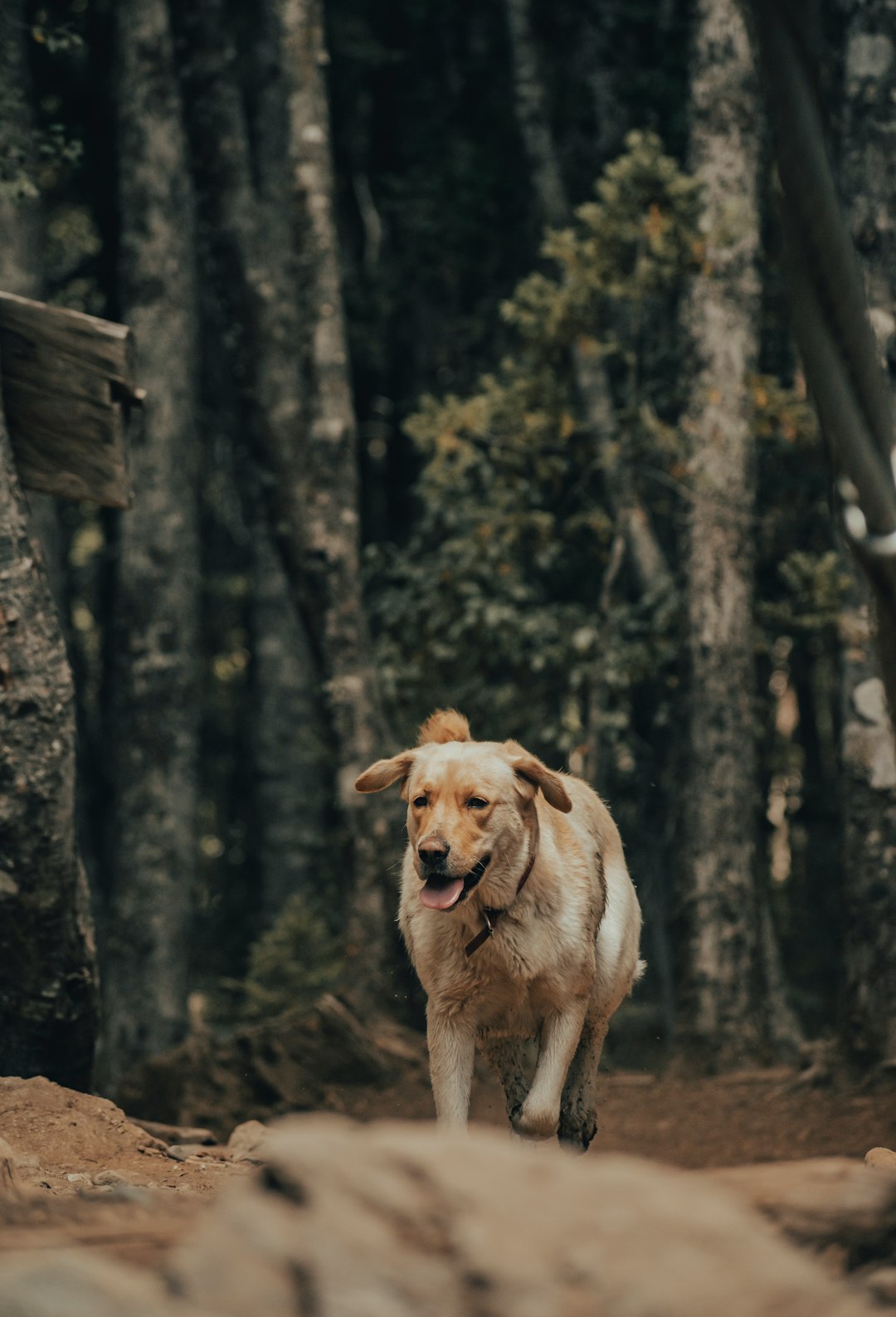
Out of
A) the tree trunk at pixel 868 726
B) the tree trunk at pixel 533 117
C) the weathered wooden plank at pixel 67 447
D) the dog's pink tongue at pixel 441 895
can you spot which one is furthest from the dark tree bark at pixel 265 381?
the dog's pink tongue at pixel 441 895

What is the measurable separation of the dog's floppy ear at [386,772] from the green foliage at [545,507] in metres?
6.85

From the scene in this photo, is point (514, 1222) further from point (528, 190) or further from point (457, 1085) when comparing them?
point (528, 190)

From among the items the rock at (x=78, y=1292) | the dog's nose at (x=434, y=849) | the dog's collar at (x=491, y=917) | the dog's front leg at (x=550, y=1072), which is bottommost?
the dog's front leg at (x=550, y=1072)

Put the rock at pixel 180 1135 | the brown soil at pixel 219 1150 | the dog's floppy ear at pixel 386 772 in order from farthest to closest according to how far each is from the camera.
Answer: the rock at pixel 180 1135 → the dog's floppy ear at pixel 386 772 → the brown soil at pixel 219 1150

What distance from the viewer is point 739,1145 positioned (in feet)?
32.0

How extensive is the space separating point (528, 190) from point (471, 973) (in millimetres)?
13392

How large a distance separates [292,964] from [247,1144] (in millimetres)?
7096

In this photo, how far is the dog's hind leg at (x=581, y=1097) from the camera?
21.9 ft

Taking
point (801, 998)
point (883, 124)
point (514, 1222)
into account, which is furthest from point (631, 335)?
point (514, 1222)

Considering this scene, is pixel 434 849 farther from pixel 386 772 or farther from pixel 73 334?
pixel 73 334

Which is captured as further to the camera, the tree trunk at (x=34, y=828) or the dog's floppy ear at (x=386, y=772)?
the tree trunk at (x=34, y=828)

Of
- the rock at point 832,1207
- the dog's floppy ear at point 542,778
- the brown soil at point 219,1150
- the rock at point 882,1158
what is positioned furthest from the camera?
the dog's floppy ear at point 542,778

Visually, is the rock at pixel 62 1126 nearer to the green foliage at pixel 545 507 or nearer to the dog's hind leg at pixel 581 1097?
the dog's hind leg at pixel 581 1097

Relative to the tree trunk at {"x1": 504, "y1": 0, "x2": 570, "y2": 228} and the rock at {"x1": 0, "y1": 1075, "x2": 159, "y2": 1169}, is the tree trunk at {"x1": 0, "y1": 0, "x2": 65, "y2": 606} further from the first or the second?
the rock at {"x1": 0, "y1": 1075, "x2": 159, "y2": 1169}
